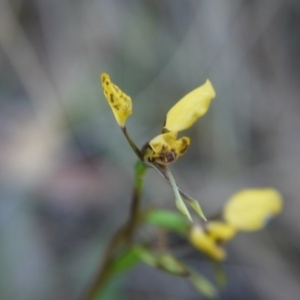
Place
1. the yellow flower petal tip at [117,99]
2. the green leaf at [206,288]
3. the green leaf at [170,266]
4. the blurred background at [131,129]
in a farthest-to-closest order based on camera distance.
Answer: the blurred background at [131,129] < the green leaf at [206,288] < the green leaf at [170,266] < the yellow flower petal tip at [117,99]

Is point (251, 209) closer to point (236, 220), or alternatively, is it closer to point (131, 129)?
point (236, 220)

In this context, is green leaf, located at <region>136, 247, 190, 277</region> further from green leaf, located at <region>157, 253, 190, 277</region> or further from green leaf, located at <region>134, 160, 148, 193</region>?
green leaf, located at <region>134, 160, 148, 193</region>

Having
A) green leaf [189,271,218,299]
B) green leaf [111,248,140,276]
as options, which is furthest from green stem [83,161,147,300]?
green leaf [189,271,218,299]

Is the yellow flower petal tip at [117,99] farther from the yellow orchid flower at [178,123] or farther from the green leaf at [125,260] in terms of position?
the green leaf at [125,260]

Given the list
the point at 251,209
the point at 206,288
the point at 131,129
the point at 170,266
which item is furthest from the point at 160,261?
the point at 131,129

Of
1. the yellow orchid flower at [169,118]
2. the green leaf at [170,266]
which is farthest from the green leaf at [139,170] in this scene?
the green leaf at [170,266]

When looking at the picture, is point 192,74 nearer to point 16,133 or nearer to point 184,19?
point 184,19

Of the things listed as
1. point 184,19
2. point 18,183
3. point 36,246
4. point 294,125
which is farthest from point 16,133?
point 294,125
